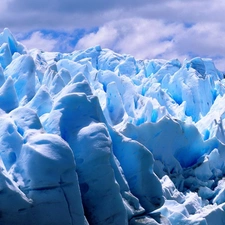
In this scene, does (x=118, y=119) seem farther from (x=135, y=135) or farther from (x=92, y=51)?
(x=92, y=51)

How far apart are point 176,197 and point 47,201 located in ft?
14.5

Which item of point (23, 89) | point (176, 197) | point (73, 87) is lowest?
point (176, 197)

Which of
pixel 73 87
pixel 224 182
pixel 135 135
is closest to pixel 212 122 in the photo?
pixel 224 182

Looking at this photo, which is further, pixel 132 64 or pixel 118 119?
pixel 132 64

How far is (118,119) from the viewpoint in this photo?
45.1 feet

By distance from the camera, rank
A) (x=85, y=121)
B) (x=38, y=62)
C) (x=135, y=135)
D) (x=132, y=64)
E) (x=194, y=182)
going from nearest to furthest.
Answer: (x=85, y=121) → (x=135, y=135) → (x=194, y=182) → (x=38, y=62) → (x=132, y=64)

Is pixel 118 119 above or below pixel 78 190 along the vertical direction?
below

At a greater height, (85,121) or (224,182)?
(85,121)

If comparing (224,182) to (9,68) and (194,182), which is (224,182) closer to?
(194,182)

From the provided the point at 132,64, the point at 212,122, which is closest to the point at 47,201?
the point at 212,122

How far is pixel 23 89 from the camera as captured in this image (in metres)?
10.5

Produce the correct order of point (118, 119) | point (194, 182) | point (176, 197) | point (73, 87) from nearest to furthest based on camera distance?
point (73, 87)
point (176, 197)
point (194, 182)
point (118, 119)

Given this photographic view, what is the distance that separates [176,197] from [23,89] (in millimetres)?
3592

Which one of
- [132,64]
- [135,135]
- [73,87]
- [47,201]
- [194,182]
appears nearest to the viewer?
[47,201]
